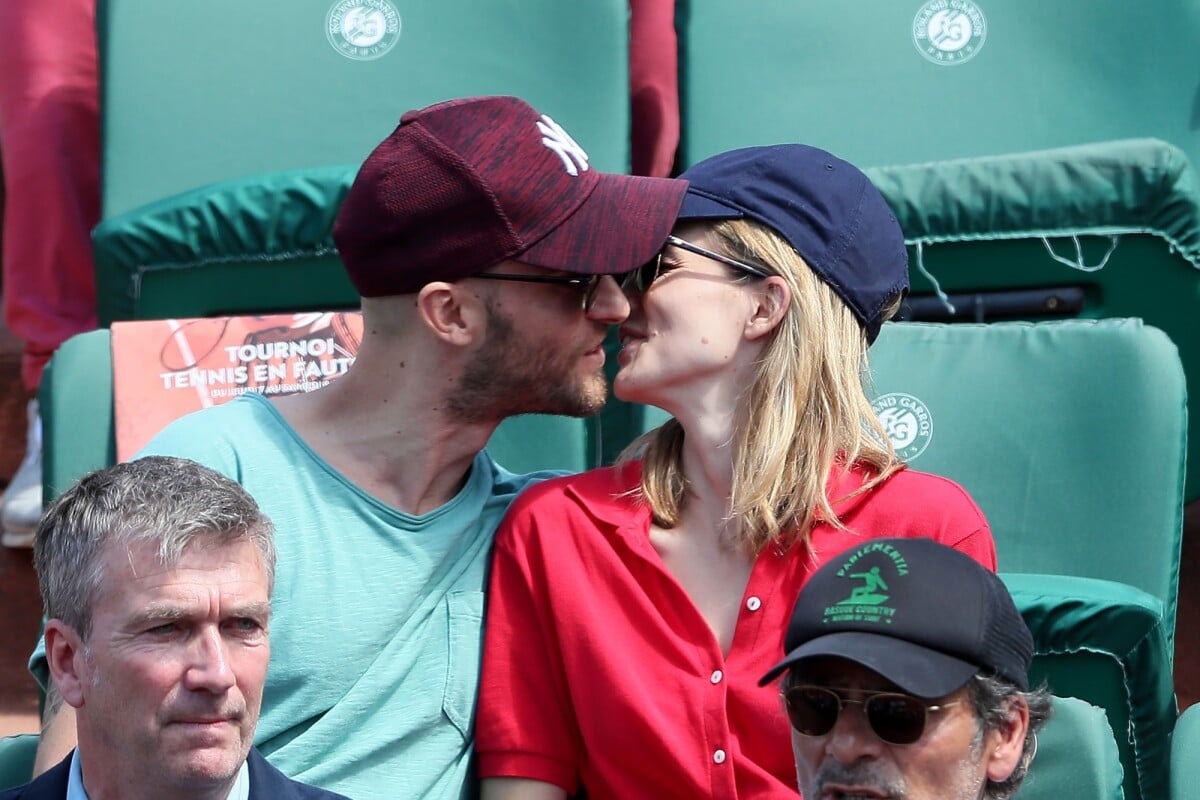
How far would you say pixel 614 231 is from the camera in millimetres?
1944

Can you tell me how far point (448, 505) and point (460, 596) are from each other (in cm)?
13

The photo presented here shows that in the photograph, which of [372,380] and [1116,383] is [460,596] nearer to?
[372,380]

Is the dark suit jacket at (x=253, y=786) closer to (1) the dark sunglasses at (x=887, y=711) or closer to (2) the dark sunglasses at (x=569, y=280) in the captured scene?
(1) the dark sunglasses at (x=887, y=711)

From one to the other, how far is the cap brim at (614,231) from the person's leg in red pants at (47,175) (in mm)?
1629

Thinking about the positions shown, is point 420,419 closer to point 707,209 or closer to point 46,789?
point 707,209

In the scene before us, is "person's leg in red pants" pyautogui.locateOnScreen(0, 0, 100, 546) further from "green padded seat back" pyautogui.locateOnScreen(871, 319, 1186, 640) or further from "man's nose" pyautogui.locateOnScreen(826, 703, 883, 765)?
"man's nose" pyautogui.locateOnScreen(826, 703, 883, 765)

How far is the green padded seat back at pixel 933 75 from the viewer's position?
112 inches

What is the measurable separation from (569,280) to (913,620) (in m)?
0.80

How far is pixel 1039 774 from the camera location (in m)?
1.67

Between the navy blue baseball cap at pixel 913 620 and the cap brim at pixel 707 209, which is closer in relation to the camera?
the navy blue baseball cap at pixel 913 620

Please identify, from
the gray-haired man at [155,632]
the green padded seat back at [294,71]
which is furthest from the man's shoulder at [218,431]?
the green padded seat back at [294,71]

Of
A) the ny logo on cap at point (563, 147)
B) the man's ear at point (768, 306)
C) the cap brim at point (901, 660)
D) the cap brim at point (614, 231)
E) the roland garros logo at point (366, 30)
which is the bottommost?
the cap brim at point (901, 660)

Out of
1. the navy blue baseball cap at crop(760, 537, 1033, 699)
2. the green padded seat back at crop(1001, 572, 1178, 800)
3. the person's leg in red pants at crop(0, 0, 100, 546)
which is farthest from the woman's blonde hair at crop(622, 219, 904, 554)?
the person's leg in red pants at crop(0, 0, 100, 546)

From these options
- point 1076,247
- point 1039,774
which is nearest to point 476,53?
point 1076,247
